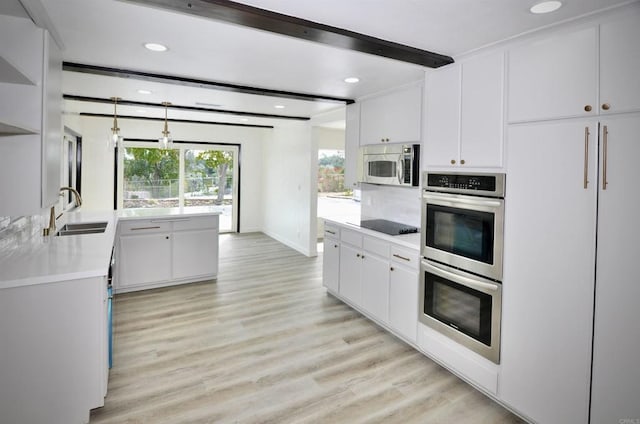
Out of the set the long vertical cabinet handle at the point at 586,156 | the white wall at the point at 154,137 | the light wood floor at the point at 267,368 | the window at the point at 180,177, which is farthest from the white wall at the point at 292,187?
the long vertical cabinet handle at the point at 586,156

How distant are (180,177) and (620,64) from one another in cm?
740

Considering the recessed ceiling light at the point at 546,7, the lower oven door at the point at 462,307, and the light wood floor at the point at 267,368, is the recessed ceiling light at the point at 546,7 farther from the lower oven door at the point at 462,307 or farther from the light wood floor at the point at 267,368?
the light wood floor at the point at 267,368

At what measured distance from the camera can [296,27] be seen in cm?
211

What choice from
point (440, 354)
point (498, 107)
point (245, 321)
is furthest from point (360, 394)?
point (498, 107)

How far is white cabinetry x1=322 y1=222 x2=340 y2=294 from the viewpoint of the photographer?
13.8 ft

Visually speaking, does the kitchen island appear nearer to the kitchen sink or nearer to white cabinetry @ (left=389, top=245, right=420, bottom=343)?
the kitchen sink

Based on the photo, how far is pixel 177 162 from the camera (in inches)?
306

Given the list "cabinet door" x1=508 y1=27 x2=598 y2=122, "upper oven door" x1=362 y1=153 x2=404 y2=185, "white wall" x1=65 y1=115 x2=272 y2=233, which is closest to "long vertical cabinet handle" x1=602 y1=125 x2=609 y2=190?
"cabinet door" x1=508 y1=27 x2=598 y2=122

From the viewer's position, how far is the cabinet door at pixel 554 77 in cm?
193

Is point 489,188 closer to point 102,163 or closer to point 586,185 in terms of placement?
point 586,185

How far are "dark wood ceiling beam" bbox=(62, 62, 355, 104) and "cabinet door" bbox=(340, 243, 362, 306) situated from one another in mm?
1748

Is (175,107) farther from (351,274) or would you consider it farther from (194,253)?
(351,274)

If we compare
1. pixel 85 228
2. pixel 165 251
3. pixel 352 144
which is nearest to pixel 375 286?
pixel 352 144

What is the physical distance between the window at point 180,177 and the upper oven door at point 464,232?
20.0 ft
